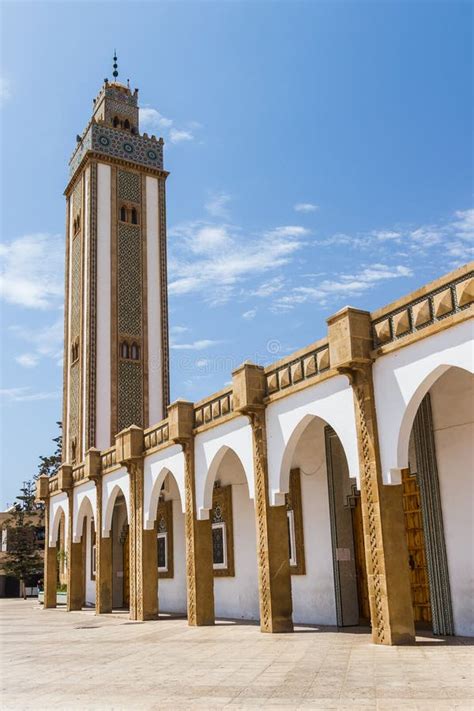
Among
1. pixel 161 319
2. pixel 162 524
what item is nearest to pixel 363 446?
pixel 162 524

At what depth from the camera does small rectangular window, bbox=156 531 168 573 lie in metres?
17.6

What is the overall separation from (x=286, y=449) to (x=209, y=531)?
3185 mm

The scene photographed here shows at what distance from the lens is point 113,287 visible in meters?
27.1

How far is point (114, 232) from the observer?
90.8 feet

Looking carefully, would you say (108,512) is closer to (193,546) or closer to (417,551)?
(193,546)

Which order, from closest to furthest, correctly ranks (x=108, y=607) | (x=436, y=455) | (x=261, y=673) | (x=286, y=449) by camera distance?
1. (x=261, y=673)
2. (x=436, y=455)
3. (x=286, y=449)
4. (x=108, y=607)

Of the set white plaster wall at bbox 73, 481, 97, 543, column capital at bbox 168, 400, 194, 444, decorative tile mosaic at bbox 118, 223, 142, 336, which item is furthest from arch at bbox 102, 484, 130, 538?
decorative tile mosaic at bbox 118, 223, 142, 336

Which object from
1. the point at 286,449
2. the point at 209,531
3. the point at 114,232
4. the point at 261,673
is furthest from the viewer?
the point at 114,232

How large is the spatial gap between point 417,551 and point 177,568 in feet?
26.9

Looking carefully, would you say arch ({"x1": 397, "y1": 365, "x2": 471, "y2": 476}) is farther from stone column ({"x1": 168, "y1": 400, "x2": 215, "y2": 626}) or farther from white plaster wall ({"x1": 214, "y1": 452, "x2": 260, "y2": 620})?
white plaster wall ({"x1": 214, "y1": 452, "x2": 260, "y2": 620})

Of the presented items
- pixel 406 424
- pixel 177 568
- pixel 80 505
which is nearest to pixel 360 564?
pixel 406 424

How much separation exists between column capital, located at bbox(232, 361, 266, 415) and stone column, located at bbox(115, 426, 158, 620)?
192 inches

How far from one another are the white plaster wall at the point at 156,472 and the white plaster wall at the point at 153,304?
10.9 metres

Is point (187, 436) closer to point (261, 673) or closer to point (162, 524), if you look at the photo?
point (162, 524)
